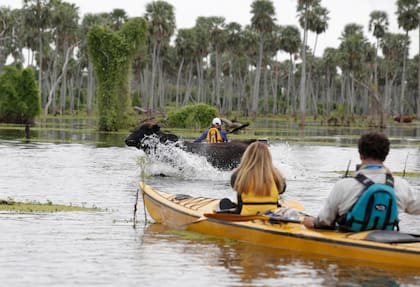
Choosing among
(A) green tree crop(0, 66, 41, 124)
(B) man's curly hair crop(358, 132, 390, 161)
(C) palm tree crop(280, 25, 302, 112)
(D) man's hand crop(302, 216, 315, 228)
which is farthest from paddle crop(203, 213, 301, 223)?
(C) palm tree crop(280, 25, 302, 112)

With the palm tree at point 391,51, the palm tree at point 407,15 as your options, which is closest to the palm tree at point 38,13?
the palm tree at point 407,15

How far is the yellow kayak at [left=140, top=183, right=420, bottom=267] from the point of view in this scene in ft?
35.4

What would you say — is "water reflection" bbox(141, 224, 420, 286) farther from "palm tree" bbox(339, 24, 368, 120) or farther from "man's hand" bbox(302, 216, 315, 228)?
"palm tree" bbox(339, 24, 368, 120)

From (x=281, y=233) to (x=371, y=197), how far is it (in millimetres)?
1783

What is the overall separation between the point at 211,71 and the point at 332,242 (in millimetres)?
152739

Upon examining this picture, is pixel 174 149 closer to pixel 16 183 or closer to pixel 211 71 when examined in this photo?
pixel 16 183

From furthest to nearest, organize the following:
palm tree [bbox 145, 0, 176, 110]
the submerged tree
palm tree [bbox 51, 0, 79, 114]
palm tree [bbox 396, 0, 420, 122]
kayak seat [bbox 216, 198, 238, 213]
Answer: palm tree [bbox 396, 0, 420, 122] → palm tree [bbox 51, 0, 79, 114] → palm tree [bbox 145, 0, 176, 110] → the submerged tree → kayak seat [bbox 216, 198, 238, 213]

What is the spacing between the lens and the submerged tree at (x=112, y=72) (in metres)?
60.4

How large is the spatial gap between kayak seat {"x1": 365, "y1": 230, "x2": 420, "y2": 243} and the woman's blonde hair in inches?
79.7

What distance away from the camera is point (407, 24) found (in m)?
116

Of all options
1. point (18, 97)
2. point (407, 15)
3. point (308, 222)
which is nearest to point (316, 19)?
point (407, 15)

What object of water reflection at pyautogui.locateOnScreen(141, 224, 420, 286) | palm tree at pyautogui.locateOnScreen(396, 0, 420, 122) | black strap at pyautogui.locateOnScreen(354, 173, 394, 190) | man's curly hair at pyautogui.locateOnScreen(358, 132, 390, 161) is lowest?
water reflection at pyautogui.locateOnScreen(141, 224, 420, 286)

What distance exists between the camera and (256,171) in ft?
40.9

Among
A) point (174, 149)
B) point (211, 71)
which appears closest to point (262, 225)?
point (174, 149)
